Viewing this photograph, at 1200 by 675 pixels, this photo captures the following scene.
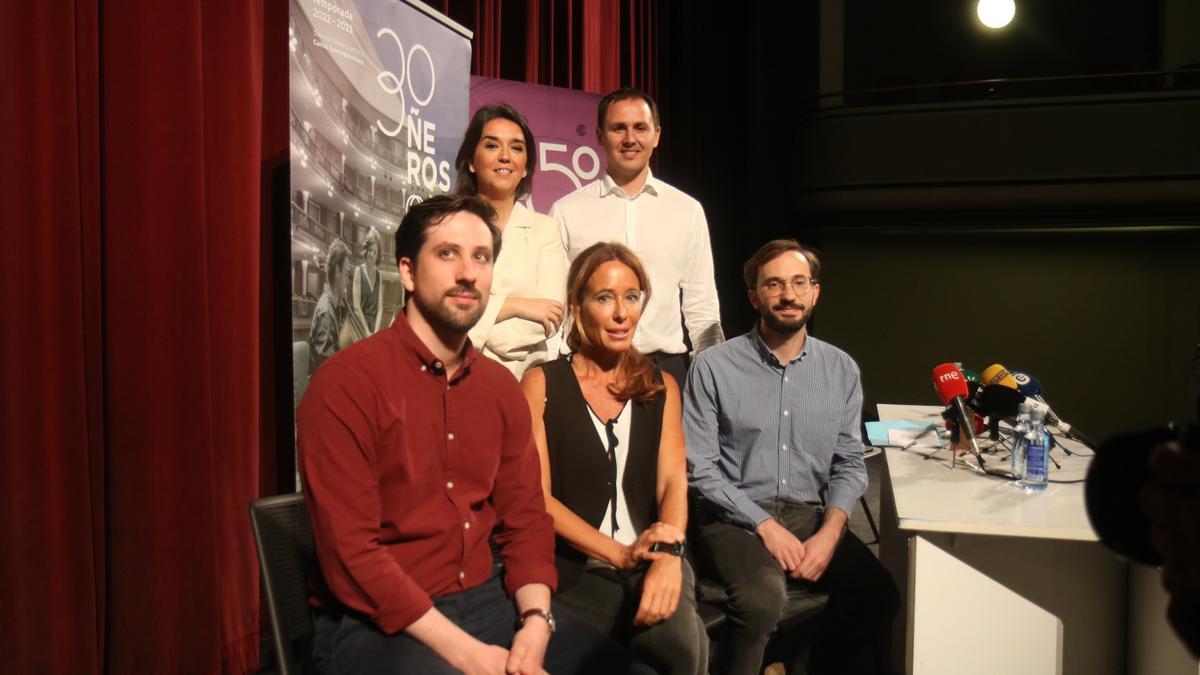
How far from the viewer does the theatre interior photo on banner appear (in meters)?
1.61

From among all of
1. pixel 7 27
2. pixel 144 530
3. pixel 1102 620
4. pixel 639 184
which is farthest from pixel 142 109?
pixel 1102 620

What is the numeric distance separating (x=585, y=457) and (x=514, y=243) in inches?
46.8

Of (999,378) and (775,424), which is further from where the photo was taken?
(999,378)

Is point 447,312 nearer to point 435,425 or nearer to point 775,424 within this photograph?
point 435,425

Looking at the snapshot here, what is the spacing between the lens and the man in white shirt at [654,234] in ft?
→ 10.9

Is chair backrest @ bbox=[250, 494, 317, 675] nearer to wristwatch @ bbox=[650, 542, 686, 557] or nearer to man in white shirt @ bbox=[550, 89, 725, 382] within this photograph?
wristwatch @ bbox=[650, 542, 686, 557]

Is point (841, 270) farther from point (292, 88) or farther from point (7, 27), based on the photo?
point (7, 27)

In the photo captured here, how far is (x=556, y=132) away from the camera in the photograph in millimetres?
3953

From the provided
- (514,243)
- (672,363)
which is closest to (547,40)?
(514,243)

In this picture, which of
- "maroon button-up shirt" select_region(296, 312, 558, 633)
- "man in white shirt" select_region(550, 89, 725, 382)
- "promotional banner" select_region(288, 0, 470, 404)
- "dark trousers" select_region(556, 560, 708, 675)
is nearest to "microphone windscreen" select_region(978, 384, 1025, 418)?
"man in white shirt" select_region(550, 89, 725, 382)

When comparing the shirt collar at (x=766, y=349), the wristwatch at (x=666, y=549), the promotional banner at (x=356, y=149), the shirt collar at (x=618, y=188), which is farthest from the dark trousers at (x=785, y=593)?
the shirt collar at (x=618, y=188)

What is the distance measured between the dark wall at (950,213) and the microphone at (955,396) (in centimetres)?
398

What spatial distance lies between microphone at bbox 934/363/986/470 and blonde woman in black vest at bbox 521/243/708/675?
34.4 inches

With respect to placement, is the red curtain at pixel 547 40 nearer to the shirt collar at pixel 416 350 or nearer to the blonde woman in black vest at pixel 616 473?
the blonde woman in black vest at pixel 616 473
